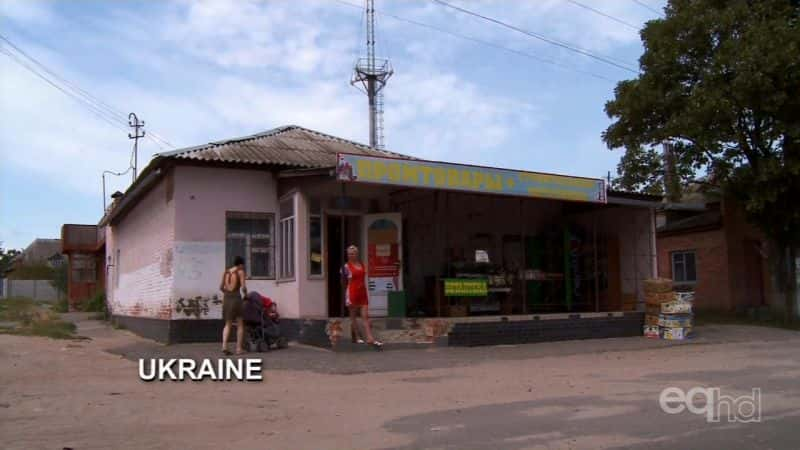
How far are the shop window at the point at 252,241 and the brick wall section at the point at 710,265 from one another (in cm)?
1666

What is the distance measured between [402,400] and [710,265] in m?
20.4

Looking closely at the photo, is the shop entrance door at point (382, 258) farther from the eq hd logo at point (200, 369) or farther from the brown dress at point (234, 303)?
the eq hd logo at point (200, 369)

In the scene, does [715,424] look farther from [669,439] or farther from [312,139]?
[312,139]

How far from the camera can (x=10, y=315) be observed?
2533 cm

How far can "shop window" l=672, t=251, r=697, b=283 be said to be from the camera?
26.7m

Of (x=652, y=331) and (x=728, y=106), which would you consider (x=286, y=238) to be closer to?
(x=652, y=331)

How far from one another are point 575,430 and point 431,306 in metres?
10.7

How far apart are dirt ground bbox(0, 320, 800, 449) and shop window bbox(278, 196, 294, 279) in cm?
260

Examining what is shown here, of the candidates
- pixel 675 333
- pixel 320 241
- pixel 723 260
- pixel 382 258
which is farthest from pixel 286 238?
pixel 723 260

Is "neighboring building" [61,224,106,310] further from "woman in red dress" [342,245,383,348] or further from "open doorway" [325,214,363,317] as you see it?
"woman in red dress" [342,245,383,348]

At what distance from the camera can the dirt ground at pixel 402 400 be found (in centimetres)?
656

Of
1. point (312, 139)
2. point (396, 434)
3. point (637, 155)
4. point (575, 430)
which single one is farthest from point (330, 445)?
point (637, 155)

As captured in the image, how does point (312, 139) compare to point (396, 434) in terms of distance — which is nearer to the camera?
point (396, 434)

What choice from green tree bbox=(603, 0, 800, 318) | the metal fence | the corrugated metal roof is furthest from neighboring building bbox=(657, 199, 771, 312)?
the metal fence
